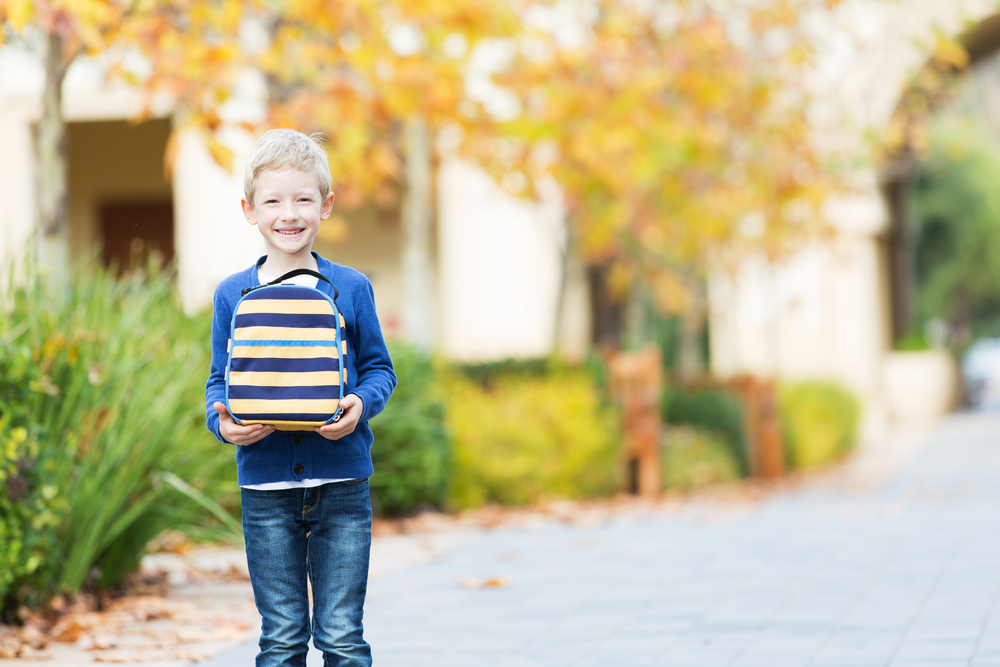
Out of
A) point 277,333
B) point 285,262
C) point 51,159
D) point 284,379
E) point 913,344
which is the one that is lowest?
point 913,344

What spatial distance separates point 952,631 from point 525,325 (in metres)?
10.9

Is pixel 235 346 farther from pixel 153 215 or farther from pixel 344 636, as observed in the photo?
pixel 153 215

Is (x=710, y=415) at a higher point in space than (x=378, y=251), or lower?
lower

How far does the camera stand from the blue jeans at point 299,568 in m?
3.10

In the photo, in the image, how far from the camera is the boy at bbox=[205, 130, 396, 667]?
304cm

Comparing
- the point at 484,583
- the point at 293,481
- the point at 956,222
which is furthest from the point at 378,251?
the point at 956,222

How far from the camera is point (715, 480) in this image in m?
11.8

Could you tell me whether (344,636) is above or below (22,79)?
below

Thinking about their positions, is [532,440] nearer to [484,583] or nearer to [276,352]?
[484,583]

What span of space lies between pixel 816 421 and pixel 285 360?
13.3 metres

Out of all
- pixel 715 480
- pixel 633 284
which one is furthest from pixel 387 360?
pixel 633 284

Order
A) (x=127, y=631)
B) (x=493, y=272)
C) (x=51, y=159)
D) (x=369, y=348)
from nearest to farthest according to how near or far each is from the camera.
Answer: (x=369, y=348), (x=127, y=631), (x=51, y=159), (x=493, y=272)

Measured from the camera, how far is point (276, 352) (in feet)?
9.66

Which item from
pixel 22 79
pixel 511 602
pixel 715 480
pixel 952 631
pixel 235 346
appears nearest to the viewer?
pixel 235 346
